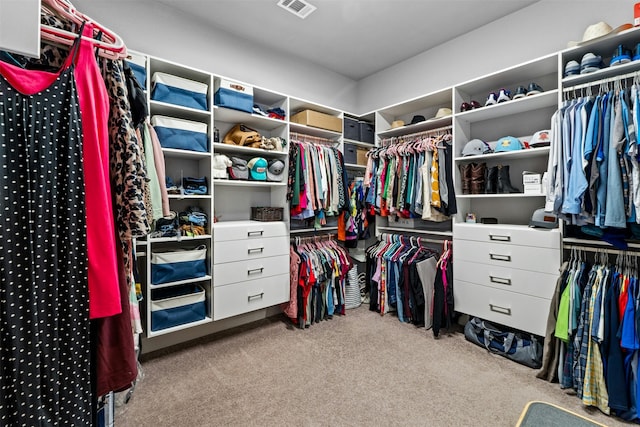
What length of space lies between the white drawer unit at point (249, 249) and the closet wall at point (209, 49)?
162 centimetres

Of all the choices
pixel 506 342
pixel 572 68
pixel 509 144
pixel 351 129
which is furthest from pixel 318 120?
pixel 506 342

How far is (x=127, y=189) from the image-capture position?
3.01 feet

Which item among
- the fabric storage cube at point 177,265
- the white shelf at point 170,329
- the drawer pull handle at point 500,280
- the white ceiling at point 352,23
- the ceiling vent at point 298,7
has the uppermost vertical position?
the white ceiling at point 352,23

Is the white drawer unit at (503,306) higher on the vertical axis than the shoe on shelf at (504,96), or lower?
lower

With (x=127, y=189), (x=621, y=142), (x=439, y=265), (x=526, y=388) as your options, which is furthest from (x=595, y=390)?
(x=127, y=189)

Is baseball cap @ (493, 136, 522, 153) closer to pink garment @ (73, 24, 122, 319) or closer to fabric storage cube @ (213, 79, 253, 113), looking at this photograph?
fabric storage cube @ (213, 79, 253, 113)

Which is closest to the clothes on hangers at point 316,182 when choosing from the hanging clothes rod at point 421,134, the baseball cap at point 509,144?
the hanging clothes rod at point 421,134

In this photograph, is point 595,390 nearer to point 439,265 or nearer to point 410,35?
point 439,265

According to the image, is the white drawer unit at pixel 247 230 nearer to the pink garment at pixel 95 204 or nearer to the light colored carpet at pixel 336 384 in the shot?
the light colored carpet at pixel 336 384

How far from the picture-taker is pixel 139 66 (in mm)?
2008

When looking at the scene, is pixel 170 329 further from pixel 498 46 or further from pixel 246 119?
pixel 498 46

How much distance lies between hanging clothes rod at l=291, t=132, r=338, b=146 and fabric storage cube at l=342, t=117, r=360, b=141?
172 mm

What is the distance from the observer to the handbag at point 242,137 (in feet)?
8.80

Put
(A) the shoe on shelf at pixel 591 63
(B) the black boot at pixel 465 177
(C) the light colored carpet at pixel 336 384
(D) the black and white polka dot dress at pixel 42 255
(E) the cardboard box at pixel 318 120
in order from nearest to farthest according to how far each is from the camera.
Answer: (D) the black and white polka dot dress at pixel 42 255
(C) the light colored carpet at pixel 336 384
(A) the shoe on shelf at pixel 591 63
(B) the black boot at pixel 465 177
(E) the cardboard box at pixel 318 120
